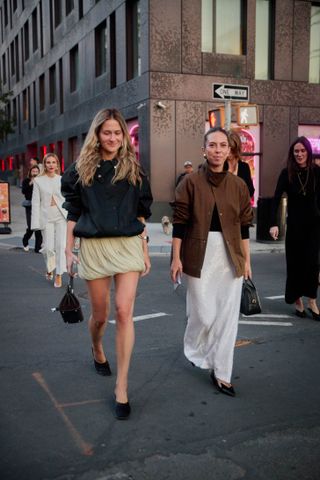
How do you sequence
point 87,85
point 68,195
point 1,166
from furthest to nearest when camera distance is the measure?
point 1,166
point 87,85
point 68,195

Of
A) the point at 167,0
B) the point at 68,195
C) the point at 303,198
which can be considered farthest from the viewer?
the point at 167,0

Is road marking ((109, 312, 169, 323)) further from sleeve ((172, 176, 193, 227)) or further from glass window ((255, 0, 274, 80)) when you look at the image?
glass window ((255, 0, 274, 80))

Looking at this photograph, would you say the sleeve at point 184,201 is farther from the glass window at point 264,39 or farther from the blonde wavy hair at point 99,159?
the glass window at point 264,39

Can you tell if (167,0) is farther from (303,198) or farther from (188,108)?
(303,198)

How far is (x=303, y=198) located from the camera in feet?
19.6

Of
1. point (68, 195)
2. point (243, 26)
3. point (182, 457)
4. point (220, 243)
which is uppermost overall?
point (243, 26)

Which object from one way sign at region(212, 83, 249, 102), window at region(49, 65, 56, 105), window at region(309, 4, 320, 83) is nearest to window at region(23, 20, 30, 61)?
window at region(49, 65, 56, 105)

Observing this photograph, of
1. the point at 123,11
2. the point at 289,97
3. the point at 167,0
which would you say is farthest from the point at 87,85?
the point at 289,97

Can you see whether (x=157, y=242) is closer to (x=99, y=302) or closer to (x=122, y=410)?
(x=99, y=302)

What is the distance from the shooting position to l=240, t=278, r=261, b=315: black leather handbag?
13.6ft

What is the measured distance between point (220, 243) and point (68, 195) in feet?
3.73

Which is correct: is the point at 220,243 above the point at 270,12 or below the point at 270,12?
below

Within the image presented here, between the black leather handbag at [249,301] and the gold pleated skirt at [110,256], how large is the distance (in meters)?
0.98

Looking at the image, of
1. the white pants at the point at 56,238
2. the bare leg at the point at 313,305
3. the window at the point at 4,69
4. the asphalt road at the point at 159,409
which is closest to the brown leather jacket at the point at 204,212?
the asphalt road at the point at 159,409
